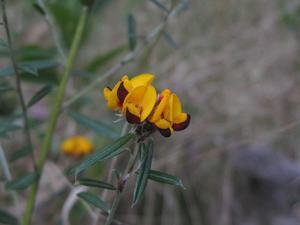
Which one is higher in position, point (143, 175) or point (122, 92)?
point (122, 92)

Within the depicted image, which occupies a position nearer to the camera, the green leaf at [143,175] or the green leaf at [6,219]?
the green leaf at [143,175]

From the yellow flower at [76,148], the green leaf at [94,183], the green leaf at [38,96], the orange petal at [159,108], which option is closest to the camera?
the orange petal at [159,108]

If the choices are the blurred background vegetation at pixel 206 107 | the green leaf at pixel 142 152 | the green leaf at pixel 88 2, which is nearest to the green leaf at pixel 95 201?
the green leaf at pixel 142 152

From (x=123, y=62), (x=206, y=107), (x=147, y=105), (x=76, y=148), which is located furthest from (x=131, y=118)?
(x=206, y=107)

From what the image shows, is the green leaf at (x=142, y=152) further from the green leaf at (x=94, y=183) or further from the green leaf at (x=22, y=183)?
the green leaf at (x=22, y=183)

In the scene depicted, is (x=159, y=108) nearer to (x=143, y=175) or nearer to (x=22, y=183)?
(x=143, y=175)

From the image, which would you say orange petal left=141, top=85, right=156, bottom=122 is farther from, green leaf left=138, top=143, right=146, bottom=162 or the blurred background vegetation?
the blurred background vegetation

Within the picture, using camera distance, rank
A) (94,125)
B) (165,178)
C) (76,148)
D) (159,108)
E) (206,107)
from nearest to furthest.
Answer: (159,108)
(165,178)
(94,125)
(76,148)
(206,107)

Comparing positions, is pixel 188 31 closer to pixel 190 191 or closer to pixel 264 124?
pixel 264 124

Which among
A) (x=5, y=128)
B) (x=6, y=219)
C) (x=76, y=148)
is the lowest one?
(x=6, y=219)
